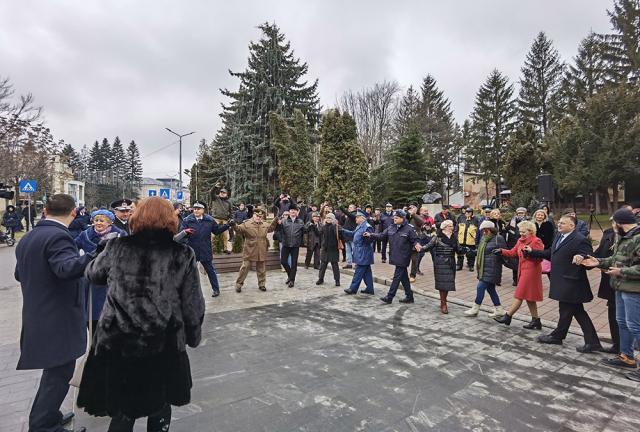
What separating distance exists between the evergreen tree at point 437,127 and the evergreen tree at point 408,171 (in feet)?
38.5

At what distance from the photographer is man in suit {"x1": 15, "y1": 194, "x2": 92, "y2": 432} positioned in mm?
2578

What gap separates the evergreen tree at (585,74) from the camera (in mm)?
31188

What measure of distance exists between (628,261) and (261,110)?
27.7 meters

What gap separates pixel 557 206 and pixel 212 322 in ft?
111

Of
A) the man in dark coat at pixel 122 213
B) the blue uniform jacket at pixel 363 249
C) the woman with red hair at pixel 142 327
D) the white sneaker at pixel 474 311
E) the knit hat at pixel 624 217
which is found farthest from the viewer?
the blue uniform jacket at pixel 363 249

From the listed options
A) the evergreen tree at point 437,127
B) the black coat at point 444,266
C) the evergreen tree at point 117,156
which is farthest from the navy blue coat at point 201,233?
the evergreen tree at point 117,156

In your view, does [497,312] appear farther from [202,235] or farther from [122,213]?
[122,213]

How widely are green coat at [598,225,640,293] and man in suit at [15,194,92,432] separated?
17.1 ft

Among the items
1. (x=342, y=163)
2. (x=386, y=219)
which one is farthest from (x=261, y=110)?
(x=386, y=219)

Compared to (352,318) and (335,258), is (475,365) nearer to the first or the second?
(352,318)

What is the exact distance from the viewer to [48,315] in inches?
104

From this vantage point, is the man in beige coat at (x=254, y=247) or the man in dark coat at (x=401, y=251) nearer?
the man in dark coat at (x=401, y=251)

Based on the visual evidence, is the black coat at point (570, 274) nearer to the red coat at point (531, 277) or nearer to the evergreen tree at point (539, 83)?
the red coat at point (531, 277)

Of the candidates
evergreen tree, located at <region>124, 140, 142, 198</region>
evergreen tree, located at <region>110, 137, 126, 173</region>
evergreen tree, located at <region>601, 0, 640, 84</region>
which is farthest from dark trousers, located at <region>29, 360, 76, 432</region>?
evergreen tree, located at <region>110, 137, 126, 173</region>
